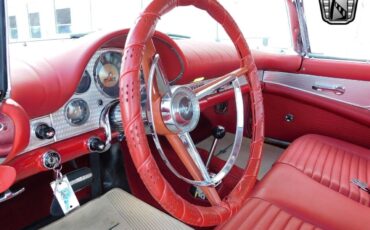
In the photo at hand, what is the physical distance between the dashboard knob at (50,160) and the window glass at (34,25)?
0.58 m

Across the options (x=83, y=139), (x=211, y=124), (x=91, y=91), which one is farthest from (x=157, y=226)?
(x=211, y=124)

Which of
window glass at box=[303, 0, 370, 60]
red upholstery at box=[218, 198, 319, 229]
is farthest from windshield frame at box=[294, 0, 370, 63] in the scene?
red upholstery at box=[218, 198, 319, 229]

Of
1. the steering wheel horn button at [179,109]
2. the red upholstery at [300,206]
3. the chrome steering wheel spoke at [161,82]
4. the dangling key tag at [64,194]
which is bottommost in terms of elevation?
the red upholstery at [300,206]

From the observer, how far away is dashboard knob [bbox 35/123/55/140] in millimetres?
788

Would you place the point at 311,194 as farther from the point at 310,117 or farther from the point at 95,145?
the point at 310,117

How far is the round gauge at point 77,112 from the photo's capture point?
0.90 meters

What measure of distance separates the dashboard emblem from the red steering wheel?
3.29 ft

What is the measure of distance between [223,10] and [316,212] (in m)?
0.70

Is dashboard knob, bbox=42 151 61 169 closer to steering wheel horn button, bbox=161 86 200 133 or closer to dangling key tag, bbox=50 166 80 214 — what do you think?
dangling key tag, bbox=50 166 80 214

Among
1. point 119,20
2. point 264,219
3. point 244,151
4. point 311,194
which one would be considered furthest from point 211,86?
point 244,151

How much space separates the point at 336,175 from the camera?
48.8 inches

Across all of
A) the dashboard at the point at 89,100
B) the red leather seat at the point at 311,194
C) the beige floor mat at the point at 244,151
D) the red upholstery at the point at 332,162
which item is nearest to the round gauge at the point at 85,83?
the dashboard at the point at 89,100

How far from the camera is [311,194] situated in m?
1.11

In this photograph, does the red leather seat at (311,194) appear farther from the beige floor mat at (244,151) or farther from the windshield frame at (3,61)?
the windshield frame at (3,61)
